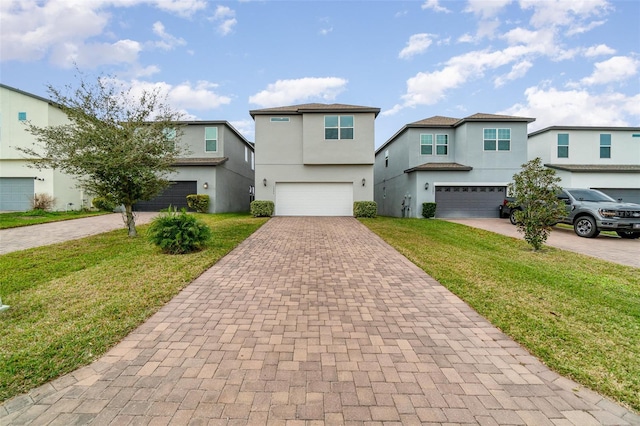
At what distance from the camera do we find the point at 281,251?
750 centimetres

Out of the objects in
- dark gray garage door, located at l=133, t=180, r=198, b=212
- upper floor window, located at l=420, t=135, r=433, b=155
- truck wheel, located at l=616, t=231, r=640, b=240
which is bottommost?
truck wheel, located at l=616, t=231, r=640, b=240

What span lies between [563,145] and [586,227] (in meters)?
11.7

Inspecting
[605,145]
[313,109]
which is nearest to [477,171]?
[605,145]

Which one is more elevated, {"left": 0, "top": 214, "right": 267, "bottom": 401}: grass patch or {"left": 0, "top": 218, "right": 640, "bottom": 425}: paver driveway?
{"left": 0, "top": 214, "right": 267, "bottom": 401}: grass patch

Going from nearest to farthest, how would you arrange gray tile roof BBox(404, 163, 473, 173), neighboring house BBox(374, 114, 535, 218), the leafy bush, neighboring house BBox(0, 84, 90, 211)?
1. the leafy bush
2. neighboring house BBox(0, 84, 90, 211)
3. gray tile roof BBox(404, 163, 473, 173)
4. neighboring house BBox(374, 114, 535, 218)

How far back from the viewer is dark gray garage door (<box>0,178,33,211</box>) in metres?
17.0

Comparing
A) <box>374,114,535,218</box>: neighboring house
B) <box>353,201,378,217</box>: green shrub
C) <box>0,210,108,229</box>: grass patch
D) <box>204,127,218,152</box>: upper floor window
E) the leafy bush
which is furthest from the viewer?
<box>204,127,218,152</box>: upper floor window

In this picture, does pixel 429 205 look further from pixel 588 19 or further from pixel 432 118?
pixel 588 19

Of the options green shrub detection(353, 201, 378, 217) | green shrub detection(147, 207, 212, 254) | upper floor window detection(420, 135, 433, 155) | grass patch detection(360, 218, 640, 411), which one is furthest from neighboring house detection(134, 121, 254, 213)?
grass patch detection(360, 218, 640, 411)

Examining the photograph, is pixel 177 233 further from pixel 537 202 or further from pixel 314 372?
pixel 537 202

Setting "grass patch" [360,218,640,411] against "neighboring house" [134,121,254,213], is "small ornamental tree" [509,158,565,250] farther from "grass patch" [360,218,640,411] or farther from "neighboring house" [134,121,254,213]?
"neighboring house" [134,121,254,213]

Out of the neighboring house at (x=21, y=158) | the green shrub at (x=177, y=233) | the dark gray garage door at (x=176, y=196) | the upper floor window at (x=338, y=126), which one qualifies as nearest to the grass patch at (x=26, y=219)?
the neighboring house at (x=21, y=158)

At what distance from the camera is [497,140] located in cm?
1706

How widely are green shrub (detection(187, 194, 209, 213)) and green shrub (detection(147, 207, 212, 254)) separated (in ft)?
34.1
